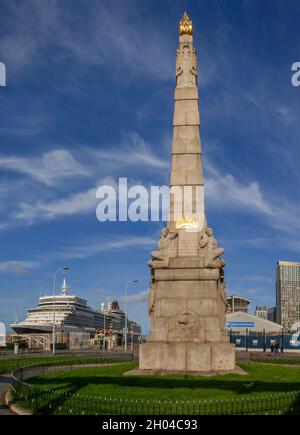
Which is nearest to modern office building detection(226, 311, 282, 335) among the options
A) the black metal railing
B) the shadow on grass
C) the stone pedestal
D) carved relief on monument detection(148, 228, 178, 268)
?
carved relief on monument detection(148, 228, 178, 268)

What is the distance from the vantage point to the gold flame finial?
2753cm

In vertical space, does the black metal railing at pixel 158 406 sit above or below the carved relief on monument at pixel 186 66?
below

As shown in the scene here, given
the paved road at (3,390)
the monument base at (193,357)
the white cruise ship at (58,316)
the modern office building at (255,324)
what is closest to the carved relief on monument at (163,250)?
the monument base at (193,357)

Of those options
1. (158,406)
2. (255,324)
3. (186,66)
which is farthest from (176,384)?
(255,324)

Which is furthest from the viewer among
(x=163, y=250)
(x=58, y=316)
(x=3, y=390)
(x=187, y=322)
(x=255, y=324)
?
(x=255, y=324)

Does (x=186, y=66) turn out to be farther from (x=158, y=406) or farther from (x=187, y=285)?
(x=158, y=406)

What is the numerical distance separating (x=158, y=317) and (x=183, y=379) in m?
3.40

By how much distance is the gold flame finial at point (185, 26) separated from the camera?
90.3 feet

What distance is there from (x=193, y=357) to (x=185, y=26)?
16.4 meters

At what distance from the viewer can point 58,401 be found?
15.2 meters

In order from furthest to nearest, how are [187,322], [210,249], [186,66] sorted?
[186,66], [210,249], [187,322]

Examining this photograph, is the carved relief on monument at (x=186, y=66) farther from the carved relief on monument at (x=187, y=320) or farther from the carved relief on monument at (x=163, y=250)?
the carved relief on monument at (x=187, y=320)

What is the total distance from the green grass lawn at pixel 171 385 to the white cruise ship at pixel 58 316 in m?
80.8

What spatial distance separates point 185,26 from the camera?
27609 millimetres
